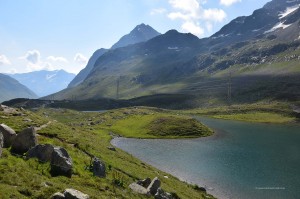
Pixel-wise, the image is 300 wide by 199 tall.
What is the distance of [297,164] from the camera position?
271ft

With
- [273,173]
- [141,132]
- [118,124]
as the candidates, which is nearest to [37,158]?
[273,173]

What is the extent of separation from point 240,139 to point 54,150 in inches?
4078

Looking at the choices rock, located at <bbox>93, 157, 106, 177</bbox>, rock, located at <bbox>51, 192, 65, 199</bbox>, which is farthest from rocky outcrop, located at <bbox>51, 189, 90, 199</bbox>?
rock, located at <bbox>93, 157, 106, 177</bbox>

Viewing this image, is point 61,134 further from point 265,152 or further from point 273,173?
point 265,152

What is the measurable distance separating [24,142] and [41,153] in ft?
11.3

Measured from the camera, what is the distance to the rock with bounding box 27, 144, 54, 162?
105 feet

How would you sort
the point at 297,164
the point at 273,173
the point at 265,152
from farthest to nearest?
the point at 265,152
the point at 297,164
the point at 273,173

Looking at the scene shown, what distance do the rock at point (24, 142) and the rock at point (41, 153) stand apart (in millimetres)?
2253

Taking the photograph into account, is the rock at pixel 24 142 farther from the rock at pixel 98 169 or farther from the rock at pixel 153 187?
the rock at pixel 153 187

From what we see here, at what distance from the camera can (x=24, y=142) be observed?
34.4 meters

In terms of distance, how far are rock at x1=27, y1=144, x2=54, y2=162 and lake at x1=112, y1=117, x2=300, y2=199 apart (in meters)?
34.3

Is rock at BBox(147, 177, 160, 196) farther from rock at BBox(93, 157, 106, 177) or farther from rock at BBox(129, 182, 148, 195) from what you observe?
rock at BBox(93, 157, 106, 177)

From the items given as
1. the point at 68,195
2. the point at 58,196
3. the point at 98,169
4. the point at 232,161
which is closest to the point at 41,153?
the point at 98,169

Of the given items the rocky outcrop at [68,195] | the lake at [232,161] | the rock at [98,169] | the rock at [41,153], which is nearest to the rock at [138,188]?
the rock at [98,169]
